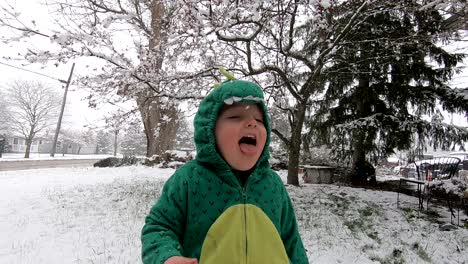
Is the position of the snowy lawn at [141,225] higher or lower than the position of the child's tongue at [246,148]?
lower

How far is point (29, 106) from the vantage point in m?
40.3

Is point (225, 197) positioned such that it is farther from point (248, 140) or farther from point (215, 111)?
point (215, 111)

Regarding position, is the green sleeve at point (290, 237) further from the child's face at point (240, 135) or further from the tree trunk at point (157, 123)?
the tree trunk at point (157, 123)

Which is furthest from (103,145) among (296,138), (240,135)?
(240,135)

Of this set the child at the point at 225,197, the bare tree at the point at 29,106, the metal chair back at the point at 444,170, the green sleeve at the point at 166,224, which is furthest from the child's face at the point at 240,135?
the bare tree at the point at 29,106

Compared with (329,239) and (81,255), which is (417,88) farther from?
(81,255)

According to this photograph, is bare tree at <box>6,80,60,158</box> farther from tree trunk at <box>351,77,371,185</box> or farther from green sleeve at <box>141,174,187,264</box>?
Answer: green sleeve at <box>141,174,187,264</box>

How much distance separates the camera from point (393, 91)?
1023 centimetres

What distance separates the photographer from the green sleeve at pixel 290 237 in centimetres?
148

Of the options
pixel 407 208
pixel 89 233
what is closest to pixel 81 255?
pixel 89 233

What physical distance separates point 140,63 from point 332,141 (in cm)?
770

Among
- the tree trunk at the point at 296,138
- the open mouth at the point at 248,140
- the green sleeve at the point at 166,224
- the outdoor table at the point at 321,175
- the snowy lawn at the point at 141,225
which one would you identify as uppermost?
the tree trunk at the point at 296,138

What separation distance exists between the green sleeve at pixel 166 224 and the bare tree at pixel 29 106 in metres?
45.6

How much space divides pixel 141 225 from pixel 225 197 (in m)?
4.37
